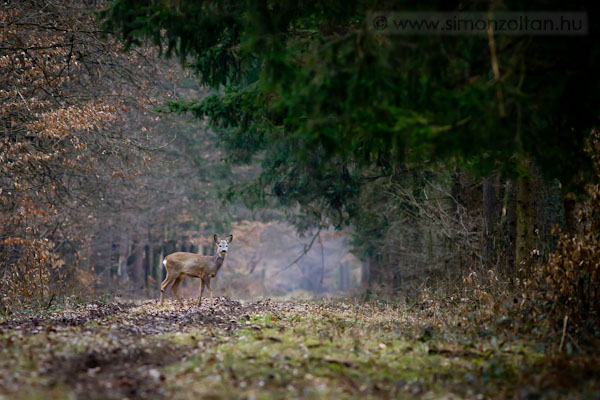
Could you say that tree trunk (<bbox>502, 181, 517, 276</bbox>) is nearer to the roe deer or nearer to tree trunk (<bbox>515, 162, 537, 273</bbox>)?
tree trunk (<bbox>515, 162, 537, 273</bbox>)

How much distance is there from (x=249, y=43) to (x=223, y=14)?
1.44 meters

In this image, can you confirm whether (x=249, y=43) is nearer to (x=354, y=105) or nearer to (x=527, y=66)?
(x=354, y=105)

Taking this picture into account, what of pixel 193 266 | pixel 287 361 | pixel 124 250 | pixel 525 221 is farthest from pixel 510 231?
pixel 124 250

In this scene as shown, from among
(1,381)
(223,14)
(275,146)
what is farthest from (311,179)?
(1,381)

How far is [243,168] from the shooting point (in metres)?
34.4

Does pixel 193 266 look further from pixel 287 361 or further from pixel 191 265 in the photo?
pixel 287 361

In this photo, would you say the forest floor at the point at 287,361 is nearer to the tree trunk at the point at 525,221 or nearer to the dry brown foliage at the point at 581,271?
the dry brown foliage at the point at 581,271

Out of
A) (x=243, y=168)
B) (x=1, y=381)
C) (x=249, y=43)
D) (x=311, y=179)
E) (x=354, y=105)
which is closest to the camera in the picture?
(x=1, y=381)

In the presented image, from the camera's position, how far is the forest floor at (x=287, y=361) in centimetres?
550

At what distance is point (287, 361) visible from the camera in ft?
22.4

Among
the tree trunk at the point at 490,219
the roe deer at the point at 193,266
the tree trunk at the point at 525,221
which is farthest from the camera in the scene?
the roe deer at the point at 193,266

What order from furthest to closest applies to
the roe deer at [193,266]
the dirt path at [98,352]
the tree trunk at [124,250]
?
the tree trunk at [124,250]
the roe deer at [193,266]
the dirt path at [98,352]

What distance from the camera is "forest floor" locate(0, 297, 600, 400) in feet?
18.1

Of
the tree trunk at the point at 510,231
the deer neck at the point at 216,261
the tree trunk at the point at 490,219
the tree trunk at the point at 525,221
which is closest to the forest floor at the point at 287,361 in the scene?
the tree trunk at the point at 525,221
